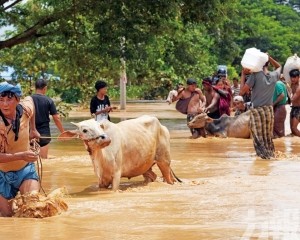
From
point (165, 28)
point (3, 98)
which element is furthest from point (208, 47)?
point (3, 98)

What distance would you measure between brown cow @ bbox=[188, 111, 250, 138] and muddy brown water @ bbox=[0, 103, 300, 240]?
4.99m

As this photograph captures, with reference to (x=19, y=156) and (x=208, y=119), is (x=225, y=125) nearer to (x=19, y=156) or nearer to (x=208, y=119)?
(x=208, y=119)

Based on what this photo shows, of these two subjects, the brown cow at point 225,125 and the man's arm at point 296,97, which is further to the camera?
the brown cow at point 225,125

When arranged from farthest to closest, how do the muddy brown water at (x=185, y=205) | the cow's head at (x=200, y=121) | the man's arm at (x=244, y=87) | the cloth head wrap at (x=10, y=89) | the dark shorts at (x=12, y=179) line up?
1. the cow's head at (x=200, y=121)
2. the man's arm at (x=244, y=87)
3. the dark shorts at (x=12, y=179)
4. the cloth head wrap at (x=10, y=89)
5. the muddy brown water at (x=185, y=205)

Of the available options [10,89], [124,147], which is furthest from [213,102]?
[10,89]

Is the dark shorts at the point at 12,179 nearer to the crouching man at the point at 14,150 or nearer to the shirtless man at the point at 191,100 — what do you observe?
the crouching man at the point at 14,150

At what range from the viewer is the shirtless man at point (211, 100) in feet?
60.6

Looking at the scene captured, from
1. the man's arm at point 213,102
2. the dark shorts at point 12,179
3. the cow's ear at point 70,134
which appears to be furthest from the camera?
the man's arm at point 213,102

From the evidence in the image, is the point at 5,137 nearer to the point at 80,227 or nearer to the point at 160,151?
the point at 80,227

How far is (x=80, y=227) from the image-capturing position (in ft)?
22.6

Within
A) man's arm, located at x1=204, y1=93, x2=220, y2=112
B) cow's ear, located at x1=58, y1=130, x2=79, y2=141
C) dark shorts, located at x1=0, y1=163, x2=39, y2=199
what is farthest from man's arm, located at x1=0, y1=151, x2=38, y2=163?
man's arm, located at x1=204, y1=93, x2=220, y2=112

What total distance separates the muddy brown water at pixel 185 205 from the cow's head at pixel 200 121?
5.00 m

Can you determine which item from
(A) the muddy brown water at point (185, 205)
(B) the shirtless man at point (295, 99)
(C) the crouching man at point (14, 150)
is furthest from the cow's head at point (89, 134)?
(B) the shirtless man at point (295, 99)

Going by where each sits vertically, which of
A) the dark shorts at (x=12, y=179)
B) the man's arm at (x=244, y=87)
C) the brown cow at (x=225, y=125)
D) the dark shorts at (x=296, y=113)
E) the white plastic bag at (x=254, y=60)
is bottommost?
the brown cow at (x=225, y=125)
